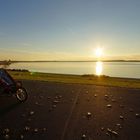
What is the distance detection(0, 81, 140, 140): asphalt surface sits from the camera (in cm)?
673

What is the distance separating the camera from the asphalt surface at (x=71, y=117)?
673 centimetres

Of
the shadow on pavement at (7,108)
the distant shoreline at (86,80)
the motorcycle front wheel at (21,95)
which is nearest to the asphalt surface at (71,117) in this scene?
the shadow on pavement at (7,108)

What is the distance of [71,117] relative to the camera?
27.4 feet

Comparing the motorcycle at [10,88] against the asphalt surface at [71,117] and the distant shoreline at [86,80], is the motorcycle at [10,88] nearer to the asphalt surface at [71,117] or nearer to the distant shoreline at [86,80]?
the asphalt surface at [71,117]

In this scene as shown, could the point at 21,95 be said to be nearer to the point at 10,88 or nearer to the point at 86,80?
the point at 10,88

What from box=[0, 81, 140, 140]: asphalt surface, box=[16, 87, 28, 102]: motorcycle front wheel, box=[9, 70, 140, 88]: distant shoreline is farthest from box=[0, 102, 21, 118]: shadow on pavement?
box=[9, 70, 140, 88]: distant shoreline

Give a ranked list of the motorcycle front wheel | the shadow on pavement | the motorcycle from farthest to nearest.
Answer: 1. the motorcycle front wheel
2. the motorcycle
3. the shadow on pavement

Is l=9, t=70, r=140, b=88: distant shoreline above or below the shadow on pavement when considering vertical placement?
above

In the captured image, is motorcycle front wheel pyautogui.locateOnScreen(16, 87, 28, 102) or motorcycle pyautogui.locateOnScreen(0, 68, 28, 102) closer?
motorcycle pyautogui.locateOnScreen(0, 68, 28, 102)

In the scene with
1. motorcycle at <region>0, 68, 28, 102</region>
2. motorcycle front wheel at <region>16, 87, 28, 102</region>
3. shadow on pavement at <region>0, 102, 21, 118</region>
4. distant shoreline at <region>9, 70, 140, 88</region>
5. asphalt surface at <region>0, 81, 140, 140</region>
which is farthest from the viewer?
distant shoreline at <region>9, 70, 140, 88</region>

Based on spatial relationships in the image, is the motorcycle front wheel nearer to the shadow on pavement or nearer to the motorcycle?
the motorcycle

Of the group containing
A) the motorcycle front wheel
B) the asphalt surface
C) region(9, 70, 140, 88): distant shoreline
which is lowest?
the asphalt surface

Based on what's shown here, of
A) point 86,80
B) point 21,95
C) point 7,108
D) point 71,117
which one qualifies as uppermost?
point 86,80

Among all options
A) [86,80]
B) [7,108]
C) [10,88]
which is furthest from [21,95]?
[86,80]
